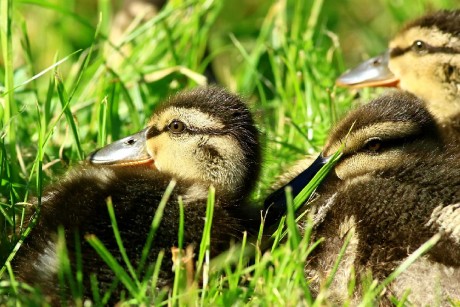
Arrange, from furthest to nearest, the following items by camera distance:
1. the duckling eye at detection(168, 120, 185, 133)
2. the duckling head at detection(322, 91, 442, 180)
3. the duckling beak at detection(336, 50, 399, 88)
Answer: the duckling beak at detection(336, 50, 399, 88)
the duckling eye at detection(168, 120, 185, 133)
the duckling head at detection(322, 91, 442, 180)

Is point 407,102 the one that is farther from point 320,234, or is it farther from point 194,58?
point 194,58

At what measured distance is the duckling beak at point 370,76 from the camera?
175 inches

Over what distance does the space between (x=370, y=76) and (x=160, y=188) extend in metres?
1.88

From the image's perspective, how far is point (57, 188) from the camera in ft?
9.82

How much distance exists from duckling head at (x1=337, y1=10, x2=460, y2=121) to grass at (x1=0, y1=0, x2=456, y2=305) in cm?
16

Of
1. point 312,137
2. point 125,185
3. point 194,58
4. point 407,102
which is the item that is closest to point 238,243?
point 125,185

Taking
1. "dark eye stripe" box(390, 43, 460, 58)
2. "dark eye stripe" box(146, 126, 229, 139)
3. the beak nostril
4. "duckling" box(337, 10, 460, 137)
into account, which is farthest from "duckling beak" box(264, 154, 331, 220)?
"dark eye stripe" box(390, 43, 460, 58)

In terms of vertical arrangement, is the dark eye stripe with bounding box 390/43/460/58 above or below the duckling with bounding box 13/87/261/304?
above

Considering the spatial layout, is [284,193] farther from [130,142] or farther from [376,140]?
[130,142]

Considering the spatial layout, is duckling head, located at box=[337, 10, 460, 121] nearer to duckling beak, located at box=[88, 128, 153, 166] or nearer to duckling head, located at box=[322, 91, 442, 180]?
duckling head, located at box=[322, 91, 442, 180]

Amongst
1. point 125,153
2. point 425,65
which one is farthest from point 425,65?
point 125,153

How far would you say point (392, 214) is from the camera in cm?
281

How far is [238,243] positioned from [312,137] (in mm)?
1298

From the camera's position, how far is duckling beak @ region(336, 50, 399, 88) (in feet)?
14.6
